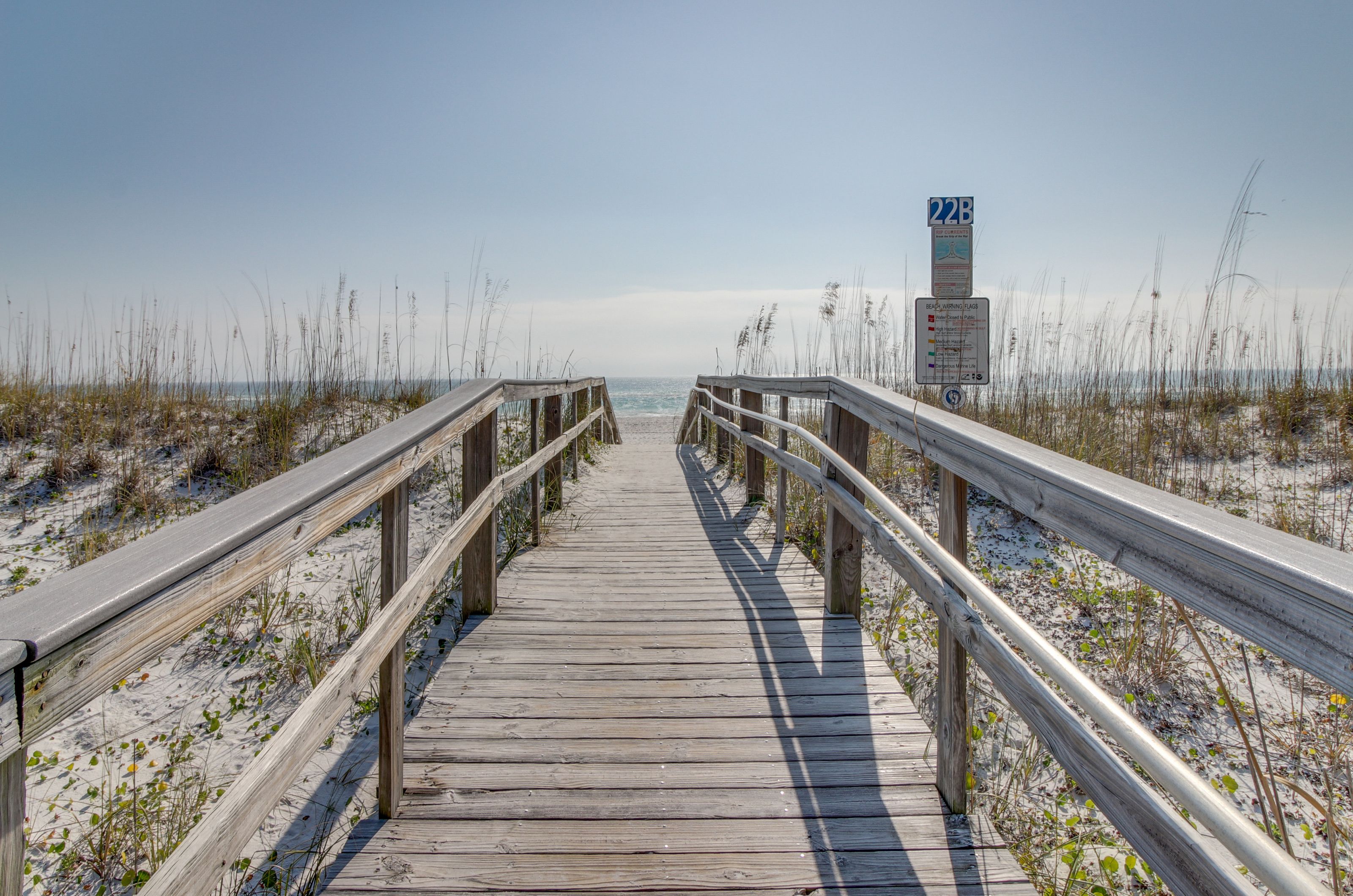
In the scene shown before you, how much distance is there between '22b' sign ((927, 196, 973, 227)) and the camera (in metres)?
4.23

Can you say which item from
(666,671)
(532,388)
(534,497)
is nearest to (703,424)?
(534,497)

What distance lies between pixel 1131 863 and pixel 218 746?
126 inches

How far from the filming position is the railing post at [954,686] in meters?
1.66

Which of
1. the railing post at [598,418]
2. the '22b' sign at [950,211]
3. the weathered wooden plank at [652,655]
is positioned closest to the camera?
the weathered wooden plank at [652,655]

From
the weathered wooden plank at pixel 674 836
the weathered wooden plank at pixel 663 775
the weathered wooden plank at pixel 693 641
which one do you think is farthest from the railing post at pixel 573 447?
the weathered wooden plank at pixel 674 836

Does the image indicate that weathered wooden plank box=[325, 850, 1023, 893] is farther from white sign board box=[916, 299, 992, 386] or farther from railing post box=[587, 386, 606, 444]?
railing post box=[587, 386, 606, 444]

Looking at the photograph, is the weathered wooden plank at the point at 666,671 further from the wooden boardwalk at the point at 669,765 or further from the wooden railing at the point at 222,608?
the wooden railing at the point at 222,608

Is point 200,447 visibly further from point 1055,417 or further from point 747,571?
point 1055,417

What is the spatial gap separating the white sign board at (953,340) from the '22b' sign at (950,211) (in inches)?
19.3

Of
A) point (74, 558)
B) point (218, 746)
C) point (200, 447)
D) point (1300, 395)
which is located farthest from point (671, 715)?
point (1300, 395)

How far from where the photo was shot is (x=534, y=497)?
12.5 feet

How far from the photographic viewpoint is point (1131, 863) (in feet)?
6.19

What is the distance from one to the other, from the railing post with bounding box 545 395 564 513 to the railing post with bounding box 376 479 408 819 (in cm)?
236

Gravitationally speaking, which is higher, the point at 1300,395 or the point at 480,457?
the point at 1300,395
